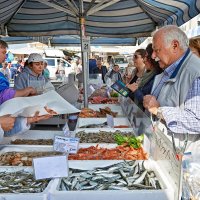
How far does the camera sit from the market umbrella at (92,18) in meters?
5.67

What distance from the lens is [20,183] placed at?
2.05 metres

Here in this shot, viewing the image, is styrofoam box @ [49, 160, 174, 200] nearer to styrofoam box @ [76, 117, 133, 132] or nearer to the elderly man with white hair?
the elderly man with white hair

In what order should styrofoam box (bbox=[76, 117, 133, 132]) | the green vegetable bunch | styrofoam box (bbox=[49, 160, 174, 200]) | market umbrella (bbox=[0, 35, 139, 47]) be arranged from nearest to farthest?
styrofoam box (bbox=[49, 160, 174, 200])
the green vegetable bunch
styrofoam box (bbox=[76, 117, 133, 132])
market umbrella (bbox=[0, 35, 139, 47])

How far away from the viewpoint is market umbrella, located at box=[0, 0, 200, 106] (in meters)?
5.67

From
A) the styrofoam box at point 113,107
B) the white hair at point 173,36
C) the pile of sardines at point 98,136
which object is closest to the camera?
the white hair at point 173,36

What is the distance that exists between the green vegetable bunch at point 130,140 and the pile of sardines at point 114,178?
1.80 ft

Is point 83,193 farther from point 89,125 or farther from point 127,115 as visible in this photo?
point 127,115

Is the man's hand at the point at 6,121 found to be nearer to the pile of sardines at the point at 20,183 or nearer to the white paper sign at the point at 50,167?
the pile of sardines at the point at 20,183

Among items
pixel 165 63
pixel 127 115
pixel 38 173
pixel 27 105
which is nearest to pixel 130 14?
pixel 127 115

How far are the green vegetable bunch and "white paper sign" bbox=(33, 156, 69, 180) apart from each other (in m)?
1.04

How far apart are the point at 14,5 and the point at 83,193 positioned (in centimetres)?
503

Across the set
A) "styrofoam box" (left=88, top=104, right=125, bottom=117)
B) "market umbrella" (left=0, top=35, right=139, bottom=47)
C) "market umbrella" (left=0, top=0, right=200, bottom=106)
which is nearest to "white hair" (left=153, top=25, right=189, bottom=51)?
"styrofoam box" (left=88, top=104, right=125, bottom=117)

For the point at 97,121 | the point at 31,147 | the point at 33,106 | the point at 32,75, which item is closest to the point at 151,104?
the point at 33,106

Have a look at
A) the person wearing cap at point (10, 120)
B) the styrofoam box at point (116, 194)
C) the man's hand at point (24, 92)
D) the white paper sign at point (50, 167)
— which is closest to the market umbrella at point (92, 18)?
the man's hand at point (24, 92)
